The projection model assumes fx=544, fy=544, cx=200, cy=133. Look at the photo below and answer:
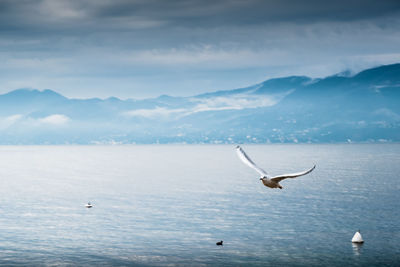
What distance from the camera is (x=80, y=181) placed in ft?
630

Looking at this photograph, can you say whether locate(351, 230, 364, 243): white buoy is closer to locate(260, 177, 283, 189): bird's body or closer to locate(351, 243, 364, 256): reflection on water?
locate(351, 243, 364, 256): reflection on water

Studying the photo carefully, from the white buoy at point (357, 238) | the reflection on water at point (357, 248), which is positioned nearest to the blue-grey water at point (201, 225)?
the reflection on water at point (357, 248)

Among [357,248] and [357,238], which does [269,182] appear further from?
[357,238]

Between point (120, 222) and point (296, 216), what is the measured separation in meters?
32.9

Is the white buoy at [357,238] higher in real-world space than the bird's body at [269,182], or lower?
higher

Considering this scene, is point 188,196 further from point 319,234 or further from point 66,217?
point 319,234

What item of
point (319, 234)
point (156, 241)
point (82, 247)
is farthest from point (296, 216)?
point (82, 247)

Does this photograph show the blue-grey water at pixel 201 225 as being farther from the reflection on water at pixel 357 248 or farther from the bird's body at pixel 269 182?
the bird's body at pixel 269 182

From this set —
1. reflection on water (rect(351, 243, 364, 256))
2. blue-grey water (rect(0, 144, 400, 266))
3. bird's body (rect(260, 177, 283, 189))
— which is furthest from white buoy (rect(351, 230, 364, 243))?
bird's body (rect(260, 177, 283, 189))

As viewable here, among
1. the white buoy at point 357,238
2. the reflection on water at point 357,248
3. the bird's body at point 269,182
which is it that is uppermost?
the white buoy at point 357,238

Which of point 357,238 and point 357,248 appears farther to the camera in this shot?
point 357,238

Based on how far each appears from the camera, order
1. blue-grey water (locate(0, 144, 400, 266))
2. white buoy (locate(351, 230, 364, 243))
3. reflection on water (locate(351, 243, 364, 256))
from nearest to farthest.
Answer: blue-grey water (locate(0, 144, 400, 266)) < reflection on water (locate(351, 243, 364, 256)) < white buoy (locate(351, 230, 364, 243))

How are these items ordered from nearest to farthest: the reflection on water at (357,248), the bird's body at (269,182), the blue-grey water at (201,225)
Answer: the bird's body at (269,182)
the blue-grey water at (201,225)
the reflection on water at (357,248)

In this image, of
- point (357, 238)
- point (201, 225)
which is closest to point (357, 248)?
point (357, 238)
